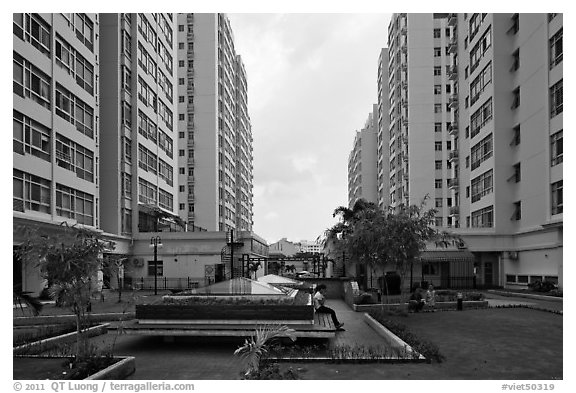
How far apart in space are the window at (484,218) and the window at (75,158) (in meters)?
30.7

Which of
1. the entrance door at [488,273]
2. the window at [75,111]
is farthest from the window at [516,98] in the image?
the window at [75,111]

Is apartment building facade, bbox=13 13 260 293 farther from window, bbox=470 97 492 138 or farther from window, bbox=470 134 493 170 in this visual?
window, bbox=470 97 492 138

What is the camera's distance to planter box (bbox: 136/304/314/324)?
584 inches

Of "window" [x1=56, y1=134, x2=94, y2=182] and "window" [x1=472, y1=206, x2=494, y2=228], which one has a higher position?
"window" [x1=56, y1=134, x2=94, y2=182]

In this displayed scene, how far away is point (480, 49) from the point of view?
47.5 m

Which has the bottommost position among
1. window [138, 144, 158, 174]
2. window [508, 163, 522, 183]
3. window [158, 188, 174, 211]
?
window [158, 188, 174, 211]

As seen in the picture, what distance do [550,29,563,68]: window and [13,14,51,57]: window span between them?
97.8 feet

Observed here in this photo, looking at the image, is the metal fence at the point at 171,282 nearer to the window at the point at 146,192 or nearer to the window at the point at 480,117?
the window at the point at 146,192

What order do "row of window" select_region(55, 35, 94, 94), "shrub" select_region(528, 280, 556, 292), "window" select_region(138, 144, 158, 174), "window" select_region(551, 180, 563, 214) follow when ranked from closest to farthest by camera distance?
"shrub" select_region(528, 280, 556, 292) → "window" select_region(551, 180, 563, 214) → "row of window" select_region(55, 35, 94, 94) → "window" select_region(138, 144, 158, 174)

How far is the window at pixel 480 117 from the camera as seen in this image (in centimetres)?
4481

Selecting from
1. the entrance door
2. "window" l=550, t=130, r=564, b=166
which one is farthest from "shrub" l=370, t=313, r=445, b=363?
the entrance door

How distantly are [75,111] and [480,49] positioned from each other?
3312 cm

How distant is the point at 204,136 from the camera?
83000 millimetres

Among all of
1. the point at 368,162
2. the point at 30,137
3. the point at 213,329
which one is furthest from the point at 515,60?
the point at 368,162
